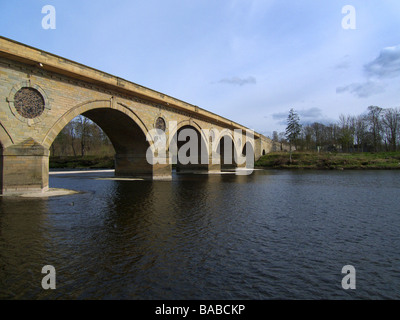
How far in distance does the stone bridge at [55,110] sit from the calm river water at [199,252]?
438 cm

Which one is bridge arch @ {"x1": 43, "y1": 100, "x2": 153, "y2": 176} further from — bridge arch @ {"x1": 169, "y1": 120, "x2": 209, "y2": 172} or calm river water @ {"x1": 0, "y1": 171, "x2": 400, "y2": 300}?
calm river water @ {"x1": 0, "y1": 171, "x2": 400, "y2": 300}

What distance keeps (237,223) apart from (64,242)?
5.11 metres

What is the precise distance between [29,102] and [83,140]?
1850 inches

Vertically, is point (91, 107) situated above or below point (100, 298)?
above

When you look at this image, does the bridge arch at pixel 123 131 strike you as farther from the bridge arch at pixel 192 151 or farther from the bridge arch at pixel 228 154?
the bridge arch at pixel 228 154

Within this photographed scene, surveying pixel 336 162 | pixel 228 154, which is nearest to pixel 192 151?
pixel 228 154

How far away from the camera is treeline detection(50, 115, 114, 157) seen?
57.2 metres

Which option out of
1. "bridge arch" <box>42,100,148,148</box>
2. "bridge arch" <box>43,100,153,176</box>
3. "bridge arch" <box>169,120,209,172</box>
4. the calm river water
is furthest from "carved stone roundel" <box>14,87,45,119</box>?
"bridge arch" <box>169,120,209,172</box>

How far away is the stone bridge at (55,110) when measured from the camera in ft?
45.1

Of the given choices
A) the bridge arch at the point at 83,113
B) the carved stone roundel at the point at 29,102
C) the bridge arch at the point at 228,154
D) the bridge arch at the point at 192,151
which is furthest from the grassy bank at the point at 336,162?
the carved stone roundel at the point at 29,102
